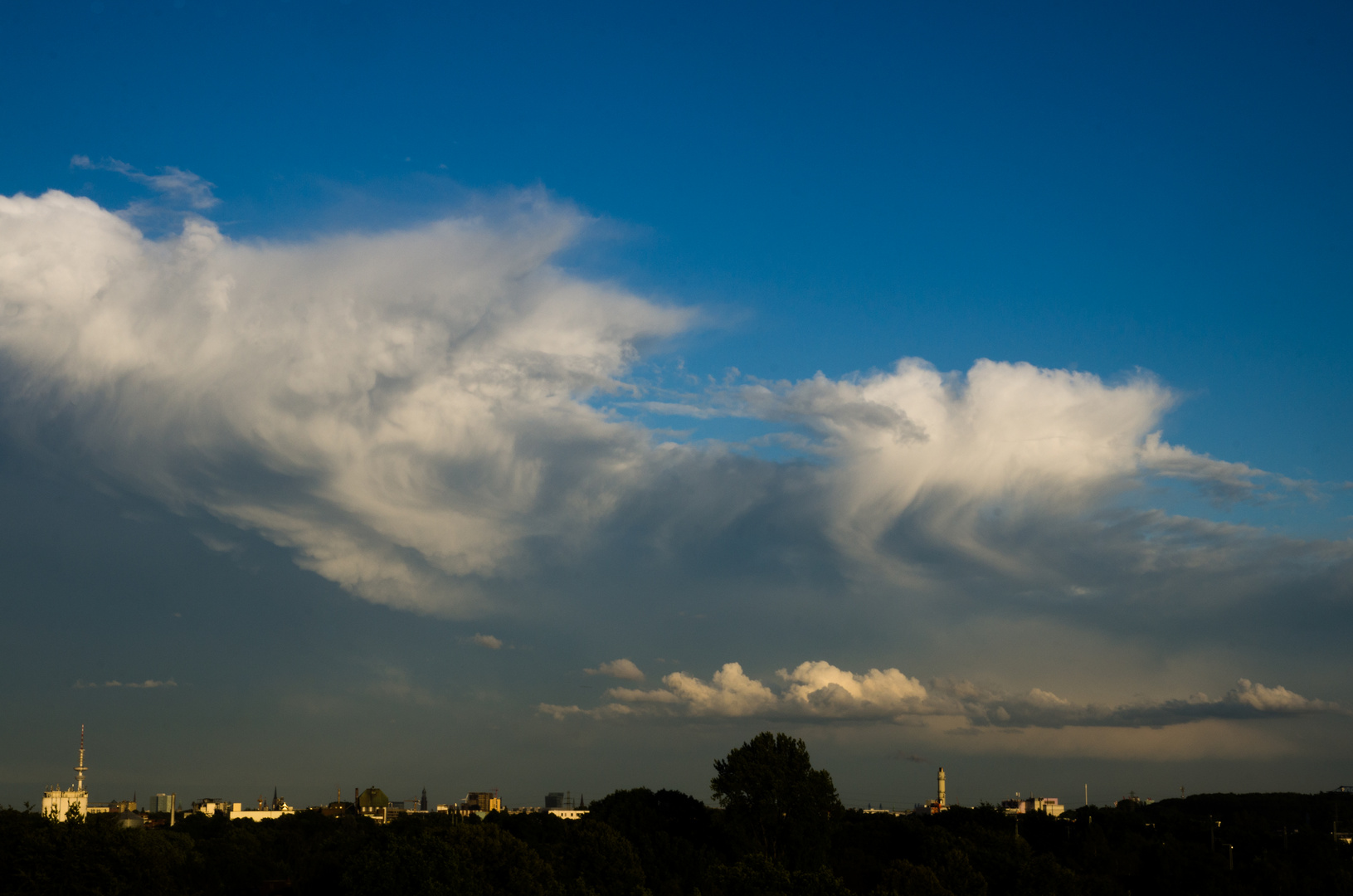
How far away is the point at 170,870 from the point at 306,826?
360 feet

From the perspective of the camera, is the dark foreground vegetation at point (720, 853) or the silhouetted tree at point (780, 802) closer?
the dark foreground vegetation at point (720, 853)

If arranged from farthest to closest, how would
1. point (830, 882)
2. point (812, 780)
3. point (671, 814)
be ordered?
point (671, 814) < point (812, 780) < point (830, 882)

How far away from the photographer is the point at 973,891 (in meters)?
97.6

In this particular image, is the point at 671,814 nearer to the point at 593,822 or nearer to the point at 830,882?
the point at 593,822

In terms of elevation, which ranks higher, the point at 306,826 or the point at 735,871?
the point at 735,871

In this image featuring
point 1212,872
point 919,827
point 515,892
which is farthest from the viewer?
point 919,827

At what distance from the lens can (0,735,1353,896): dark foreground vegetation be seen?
3231 inches

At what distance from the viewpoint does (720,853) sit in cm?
13362

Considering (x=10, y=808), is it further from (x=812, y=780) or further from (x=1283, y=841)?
(x=1283, y=841)

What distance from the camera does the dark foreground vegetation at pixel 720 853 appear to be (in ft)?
269

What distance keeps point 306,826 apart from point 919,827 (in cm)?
10757

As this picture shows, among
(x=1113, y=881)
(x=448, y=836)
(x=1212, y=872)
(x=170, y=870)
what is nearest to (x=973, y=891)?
(x=1113, y=881)

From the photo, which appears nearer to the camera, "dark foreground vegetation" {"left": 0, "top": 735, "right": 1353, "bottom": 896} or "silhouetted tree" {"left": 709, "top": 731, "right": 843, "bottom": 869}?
"dark foreground vegetation" {"left": 0, "top": 735, "right": 1353, "bottom": 896}

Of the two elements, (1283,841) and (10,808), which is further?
(1283,841)
